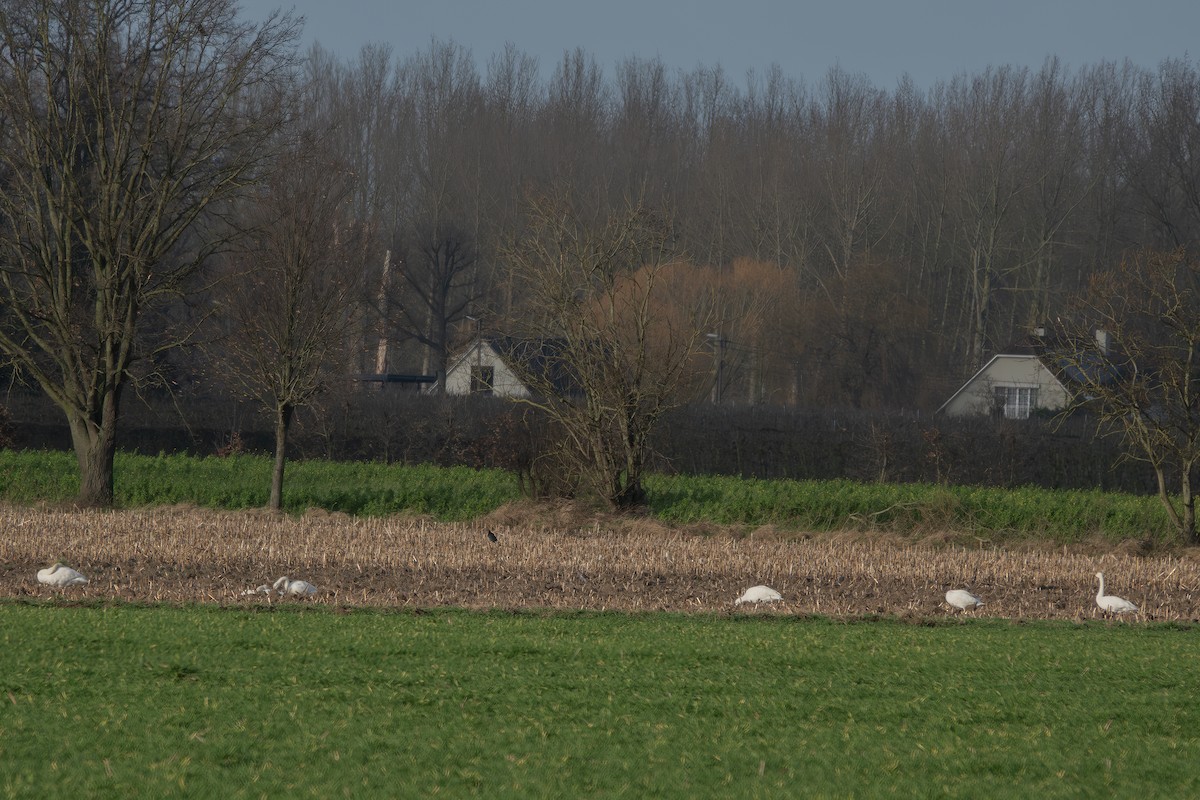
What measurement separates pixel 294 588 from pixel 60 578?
103 inches

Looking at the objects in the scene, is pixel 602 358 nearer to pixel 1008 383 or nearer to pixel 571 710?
pixel 571 710

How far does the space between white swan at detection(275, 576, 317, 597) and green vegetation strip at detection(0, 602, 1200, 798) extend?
1.73 meters

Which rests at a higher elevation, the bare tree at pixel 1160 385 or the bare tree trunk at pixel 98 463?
the bare tree at pixel 1160 385

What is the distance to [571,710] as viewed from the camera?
809 cm

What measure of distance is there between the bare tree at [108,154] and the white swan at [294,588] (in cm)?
1152

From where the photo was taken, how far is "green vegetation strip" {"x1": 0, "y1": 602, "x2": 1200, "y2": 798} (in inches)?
259

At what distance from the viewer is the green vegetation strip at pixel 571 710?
6590 millimetres

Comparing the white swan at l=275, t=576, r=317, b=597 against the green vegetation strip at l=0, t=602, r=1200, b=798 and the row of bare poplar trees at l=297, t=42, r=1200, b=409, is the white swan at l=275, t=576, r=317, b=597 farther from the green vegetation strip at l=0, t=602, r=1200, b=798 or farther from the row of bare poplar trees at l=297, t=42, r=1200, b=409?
the row of bare poplar trees at l=297, t=42, r=1200, b=409

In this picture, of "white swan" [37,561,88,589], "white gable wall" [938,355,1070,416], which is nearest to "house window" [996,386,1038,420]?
"white gable wall" [938,355,1070,416]

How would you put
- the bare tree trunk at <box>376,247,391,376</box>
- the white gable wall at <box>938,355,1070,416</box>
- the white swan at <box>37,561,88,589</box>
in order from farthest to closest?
the bare tree trunk at <box>376,247,391,376</box>
the white gable wall at <box>938,355,1070,416</box>
the white swan at <box>37,561,88,589</box>

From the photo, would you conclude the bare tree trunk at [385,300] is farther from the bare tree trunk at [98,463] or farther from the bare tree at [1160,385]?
the bare tree at [1160,385]

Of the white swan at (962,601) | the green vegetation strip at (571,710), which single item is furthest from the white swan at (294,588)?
the white swan at (962,601)

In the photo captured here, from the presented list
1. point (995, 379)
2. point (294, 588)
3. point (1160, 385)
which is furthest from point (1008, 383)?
point (294, 588)

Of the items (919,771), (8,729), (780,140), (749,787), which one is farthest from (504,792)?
(780,140)
